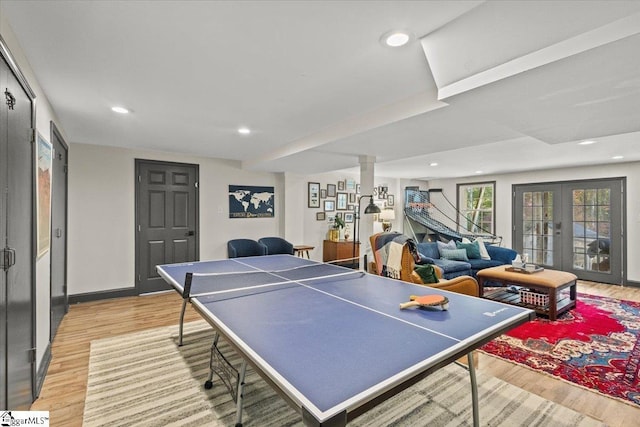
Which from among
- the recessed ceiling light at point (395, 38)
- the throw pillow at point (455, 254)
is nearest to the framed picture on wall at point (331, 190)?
the throw pillow at point (455, 254)

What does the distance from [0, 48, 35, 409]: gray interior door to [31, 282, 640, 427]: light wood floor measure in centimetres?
24

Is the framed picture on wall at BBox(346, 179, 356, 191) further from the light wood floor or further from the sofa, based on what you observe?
the light wood floor

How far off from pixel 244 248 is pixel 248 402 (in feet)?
11.3

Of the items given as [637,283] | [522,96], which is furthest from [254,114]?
[637,283]

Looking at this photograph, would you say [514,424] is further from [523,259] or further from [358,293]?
[523,259]

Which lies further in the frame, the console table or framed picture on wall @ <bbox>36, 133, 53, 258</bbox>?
the console table

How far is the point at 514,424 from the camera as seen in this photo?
1915mm

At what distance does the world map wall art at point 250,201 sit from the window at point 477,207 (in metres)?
5.26

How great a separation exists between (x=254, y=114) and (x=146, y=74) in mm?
1032

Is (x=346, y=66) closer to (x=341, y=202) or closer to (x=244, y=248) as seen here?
(x=244, y=248)

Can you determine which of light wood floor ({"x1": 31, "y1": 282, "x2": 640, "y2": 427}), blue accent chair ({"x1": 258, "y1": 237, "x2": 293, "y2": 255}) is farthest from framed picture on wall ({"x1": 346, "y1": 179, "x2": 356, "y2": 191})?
light wood floor ({"x1": 31, "y1": 282, "x2": 640, "y2": 427})

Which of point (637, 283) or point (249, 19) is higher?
point (249, 19)

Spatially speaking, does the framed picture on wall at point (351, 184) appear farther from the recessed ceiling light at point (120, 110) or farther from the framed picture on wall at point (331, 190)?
the recessed ceiling light at point (120, 110)

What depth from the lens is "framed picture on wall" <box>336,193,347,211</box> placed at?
7.34 m
